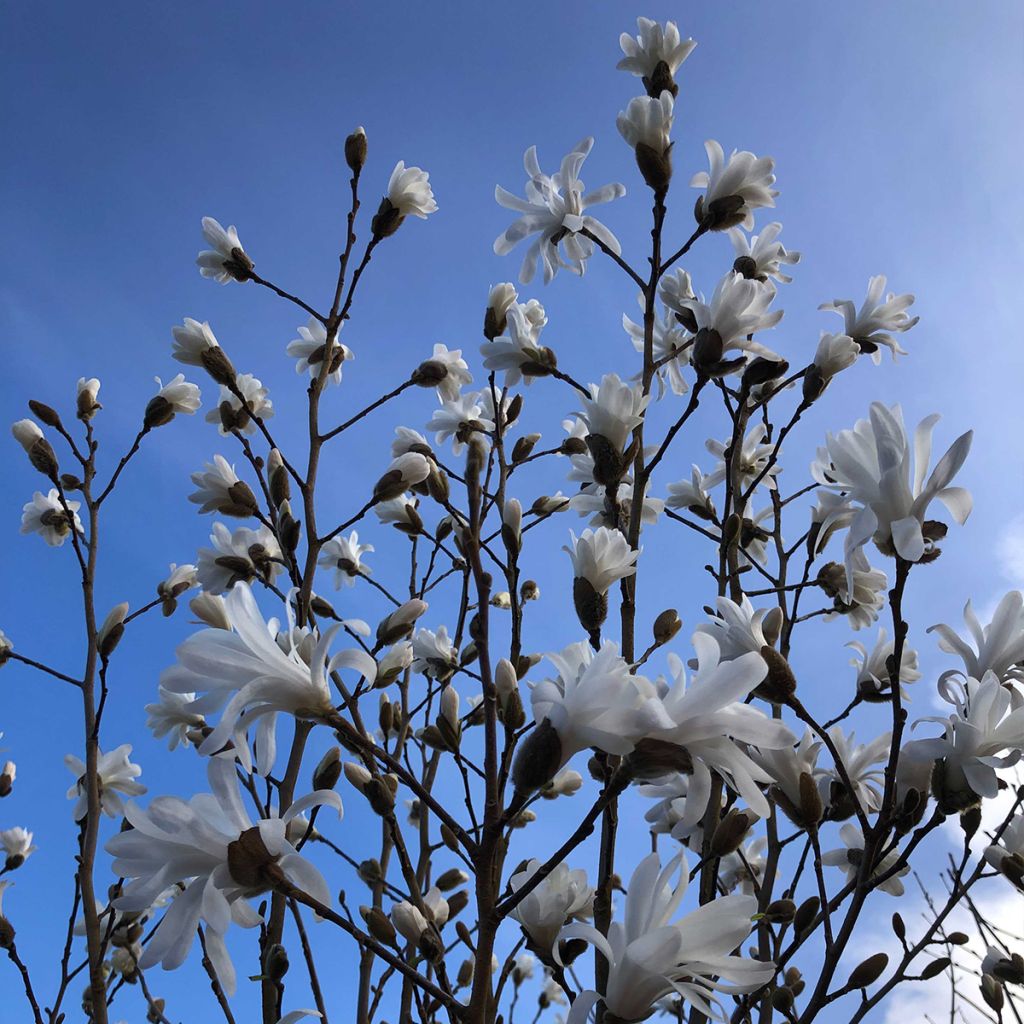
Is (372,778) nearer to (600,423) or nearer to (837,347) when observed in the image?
(600,423)

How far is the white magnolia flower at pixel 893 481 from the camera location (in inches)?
33.9

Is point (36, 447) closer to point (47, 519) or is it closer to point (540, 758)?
point (47, 519)

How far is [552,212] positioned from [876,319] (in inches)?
25.6

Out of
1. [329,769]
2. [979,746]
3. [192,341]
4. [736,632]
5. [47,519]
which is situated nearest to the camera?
[979,746]

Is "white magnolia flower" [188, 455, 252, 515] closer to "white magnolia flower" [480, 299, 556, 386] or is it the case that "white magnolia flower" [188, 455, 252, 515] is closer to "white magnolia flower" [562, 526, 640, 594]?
"white magnolia flower" [480, 299, 556, 386]

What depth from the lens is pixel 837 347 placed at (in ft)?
4.93

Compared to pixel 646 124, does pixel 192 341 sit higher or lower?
higher

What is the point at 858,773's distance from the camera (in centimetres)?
114

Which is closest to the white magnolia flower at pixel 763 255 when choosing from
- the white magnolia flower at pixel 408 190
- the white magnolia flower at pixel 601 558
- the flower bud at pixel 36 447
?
the white magnolia flower at pixel 408 190

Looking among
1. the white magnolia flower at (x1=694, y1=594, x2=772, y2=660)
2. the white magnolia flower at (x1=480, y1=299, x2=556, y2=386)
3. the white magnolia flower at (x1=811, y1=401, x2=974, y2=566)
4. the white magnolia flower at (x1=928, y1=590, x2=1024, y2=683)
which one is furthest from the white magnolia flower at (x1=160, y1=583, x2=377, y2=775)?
the white magnolia flower at (x1=480, y1=299, x2=556, y2=386)

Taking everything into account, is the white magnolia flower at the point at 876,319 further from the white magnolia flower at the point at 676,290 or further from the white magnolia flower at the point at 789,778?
the white magnolia flower at the point at 789,778

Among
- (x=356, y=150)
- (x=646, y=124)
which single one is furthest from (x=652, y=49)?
(x=356, y=150)

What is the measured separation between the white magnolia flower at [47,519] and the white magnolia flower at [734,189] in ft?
5.05

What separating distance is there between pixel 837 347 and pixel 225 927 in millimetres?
1258
